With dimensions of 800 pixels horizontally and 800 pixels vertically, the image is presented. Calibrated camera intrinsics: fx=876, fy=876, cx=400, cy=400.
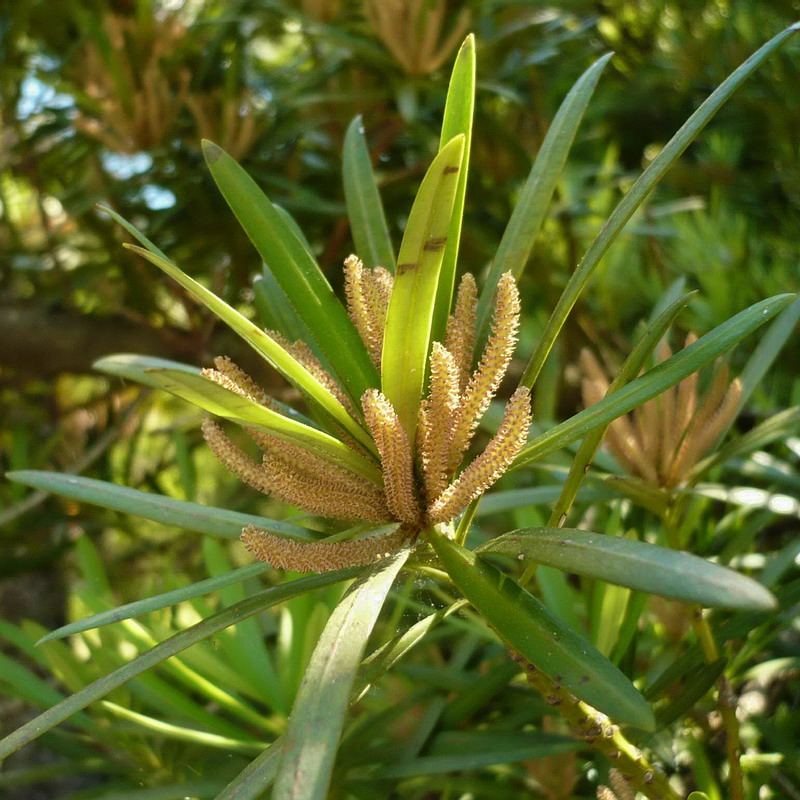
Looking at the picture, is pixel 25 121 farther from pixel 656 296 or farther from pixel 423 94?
pixel 656 296

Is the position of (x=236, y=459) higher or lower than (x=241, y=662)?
higher

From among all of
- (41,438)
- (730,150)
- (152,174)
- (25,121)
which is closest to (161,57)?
(152,174)

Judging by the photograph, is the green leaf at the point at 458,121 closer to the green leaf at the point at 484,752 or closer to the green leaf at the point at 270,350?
the green leaf at the point at 270,350

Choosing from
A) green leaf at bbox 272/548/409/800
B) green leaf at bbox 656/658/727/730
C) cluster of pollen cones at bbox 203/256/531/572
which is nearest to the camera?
green leaf at bbox 272/548/409/800

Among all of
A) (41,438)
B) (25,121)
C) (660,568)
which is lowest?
(41,438)

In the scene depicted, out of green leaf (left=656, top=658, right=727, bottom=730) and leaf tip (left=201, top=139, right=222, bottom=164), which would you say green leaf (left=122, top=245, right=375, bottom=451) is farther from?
green leaf (left=656, top=658, right=727, bottom=730)

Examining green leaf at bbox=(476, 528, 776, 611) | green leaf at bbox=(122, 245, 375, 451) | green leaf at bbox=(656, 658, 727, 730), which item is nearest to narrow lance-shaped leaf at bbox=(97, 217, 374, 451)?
green leaf at bbox=(122, 245, 375, 451)

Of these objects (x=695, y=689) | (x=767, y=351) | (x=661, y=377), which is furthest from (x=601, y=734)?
(x=767, y=351)
